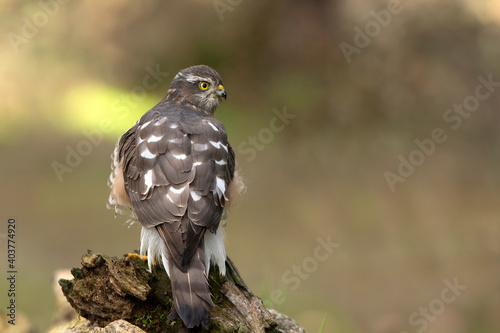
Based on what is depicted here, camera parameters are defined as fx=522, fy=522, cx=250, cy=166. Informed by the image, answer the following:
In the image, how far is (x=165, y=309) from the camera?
4109 mm

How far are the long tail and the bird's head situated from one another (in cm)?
206

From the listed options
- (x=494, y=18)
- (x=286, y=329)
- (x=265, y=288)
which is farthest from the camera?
(x=494, y=18)

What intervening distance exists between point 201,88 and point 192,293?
246 centimetres

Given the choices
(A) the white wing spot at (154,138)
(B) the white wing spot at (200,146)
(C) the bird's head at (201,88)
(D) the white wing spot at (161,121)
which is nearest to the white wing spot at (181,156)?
(B) the white wing spot at (200,146)

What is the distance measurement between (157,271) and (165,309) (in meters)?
0.36

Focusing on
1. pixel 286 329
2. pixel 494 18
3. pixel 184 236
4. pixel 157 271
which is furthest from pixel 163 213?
pixel 494 18

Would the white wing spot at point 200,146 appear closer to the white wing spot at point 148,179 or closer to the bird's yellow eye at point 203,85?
the white wing spot at point 148,179

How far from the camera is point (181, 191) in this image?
4184 mm

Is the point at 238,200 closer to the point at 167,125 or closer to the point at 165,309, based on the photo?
the point at 167,125

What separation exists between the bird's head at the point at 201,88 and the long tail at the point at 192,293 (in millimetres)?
2055

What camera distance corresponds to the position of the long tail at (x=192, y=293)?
11.8 feet

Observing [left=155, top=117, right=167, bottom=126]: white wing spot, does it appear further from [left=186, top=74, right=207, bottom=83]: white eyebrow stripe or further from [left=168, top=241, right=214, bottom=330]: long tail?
[left=168, top=241, right=214, bottom=330]: long tail

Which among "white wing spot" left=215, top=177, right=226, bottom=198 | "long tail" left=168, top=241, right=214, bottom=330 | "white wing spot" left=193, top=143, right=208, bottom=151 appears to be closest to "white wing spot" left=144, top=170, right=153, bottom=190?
"white wing spot" left=193, top=143, right=208, bottom=151

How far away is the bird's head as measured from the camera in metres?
5.46
